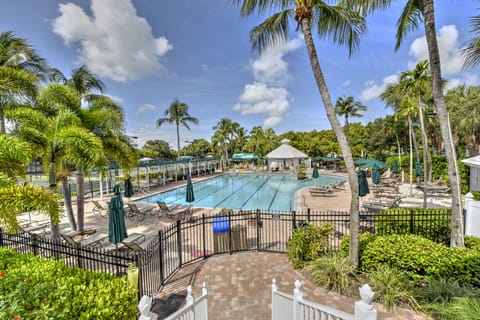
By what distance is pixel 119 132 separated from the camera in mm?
9641

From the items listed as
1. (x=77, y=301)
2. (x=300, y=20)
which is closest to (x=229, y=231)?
(x=77, y=301)

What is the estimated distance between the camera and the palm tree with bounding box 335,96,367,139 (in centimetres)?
2642

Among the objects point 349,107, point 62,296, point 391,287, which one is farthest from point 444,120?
point 349,107

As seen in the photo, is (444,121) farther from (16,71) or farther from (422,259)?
(16,71)

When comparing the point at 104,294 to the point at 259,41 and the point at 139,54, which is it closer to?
the point at 259,41

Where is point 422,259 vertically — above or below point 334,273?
above

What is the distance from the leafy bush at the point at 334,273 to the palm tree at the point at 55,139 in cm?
702

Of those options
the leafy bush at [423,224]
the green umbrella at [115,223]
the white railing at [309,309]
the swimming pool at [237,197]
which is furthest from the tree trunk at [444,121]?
the swimming pool at [237,197]

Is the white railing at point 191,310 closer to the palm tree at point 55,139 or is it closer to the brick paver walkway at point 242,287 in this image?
the brick paver walkway at point 242,287

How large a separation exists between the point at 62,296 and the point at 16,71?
8.29 m

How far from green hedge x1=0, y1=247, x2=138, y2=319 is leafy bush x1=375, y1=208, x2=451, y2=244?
732 centimetres

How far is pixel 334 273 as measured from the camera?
5.12 metres

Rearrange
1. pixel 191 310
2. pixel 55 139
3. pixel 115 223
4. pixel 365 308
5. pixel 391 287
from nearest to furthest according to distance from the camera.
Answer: pixel 365 308
pixel 191 310
pixel 391 287
pixel 115 223
pixel 55 139

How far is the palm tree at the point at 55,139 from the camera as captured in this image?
242 inches
